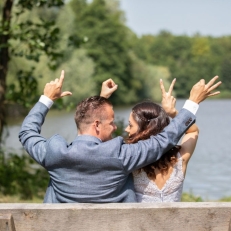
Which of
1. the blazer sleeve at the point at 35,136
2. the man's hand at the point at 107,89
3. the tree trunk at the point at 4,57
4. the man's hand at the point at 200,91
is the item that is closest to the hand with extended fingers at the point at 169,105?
the man's hand at the point at 200,91

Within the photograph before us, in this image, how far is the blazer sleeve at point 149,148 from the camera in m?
2.73

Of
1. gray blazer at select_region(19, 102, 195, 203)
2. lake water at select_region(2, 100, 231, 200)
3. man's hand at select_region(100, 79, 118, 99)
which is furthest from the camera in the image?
lake water at select_region(2, 100, 231, 200)

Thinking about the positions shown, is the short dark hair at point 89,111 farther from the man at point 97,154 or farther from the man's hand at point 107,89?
the man's hand at point 107,89

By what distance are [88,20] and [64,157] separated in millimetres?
49320

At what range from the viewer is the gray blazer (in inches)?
107

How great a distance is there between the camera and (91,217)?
2.52m

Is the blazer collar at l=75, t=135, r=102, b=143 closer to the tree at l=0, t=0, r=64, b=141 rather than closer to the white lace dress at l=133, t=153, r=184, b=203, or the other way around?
the white lace dress at l=133, t=153, r=184, b=203

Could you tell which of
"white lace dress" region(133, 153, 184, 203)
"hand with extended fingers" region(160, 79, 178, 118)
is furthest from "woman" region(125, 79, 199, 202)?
"hand with extended fingers" region(160, 79, 178, 118)

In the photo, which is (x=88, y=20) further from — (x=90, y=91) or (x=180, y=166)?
(x=180, y=166)

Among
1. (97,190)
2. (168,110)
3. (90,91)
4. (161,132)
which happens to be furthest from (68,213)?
(90,91)

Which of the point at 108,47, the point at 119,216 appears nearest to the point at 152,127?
the point at 119,216

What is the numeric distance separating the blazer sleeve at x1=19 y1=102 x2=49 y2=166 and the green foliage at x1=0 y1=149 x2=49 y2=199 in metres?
6.16

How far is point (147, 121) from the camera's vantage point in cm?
298

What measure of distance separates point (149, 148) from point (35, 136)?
55 cm
